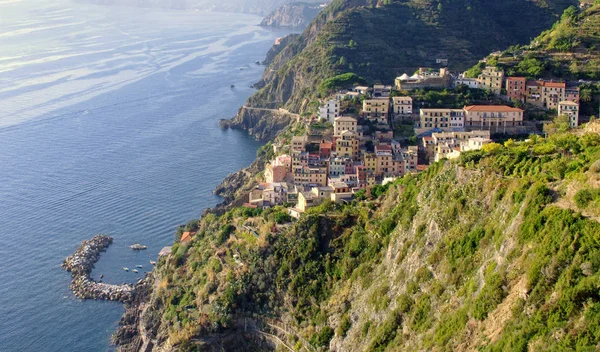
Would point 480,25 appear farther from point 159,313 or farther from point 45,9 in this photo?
point 45,9

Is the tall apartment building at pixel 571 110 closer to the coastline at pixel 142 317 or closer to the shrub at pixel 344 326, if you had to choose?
the coastline at pixel 142 317

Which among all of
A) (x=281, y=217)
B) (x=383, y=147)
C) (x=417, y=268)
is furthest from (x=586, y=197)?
(x=383, y=147)

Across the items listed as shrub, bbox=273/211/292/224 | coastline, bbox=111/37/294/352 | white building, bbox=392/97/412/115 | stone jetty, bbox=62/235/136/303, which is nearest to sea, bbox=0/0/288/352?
stone jetty, bbox=62/235/136/303

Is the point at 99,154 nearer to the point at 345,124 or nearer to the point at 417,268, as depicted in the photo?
the point at 345,124

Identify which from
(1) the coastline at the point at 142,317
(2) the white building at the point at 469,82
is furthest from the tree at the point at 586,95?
(1) the coastline at the point at 142,317

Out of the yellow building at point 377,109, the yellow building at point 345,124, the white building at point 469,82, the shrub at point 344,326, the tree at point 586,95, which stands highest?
the white building at point 469,82


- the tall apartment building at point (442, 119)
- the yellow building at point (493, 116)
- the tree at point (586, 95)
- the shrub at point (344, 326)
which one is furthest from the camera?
the tree at point (586, 95)

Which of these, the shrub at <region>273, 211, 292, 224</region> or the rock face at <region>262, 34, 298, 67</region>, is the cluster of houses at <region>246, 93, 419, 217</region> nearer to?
the shrub at <region>273, 211, 292, 224</region>
